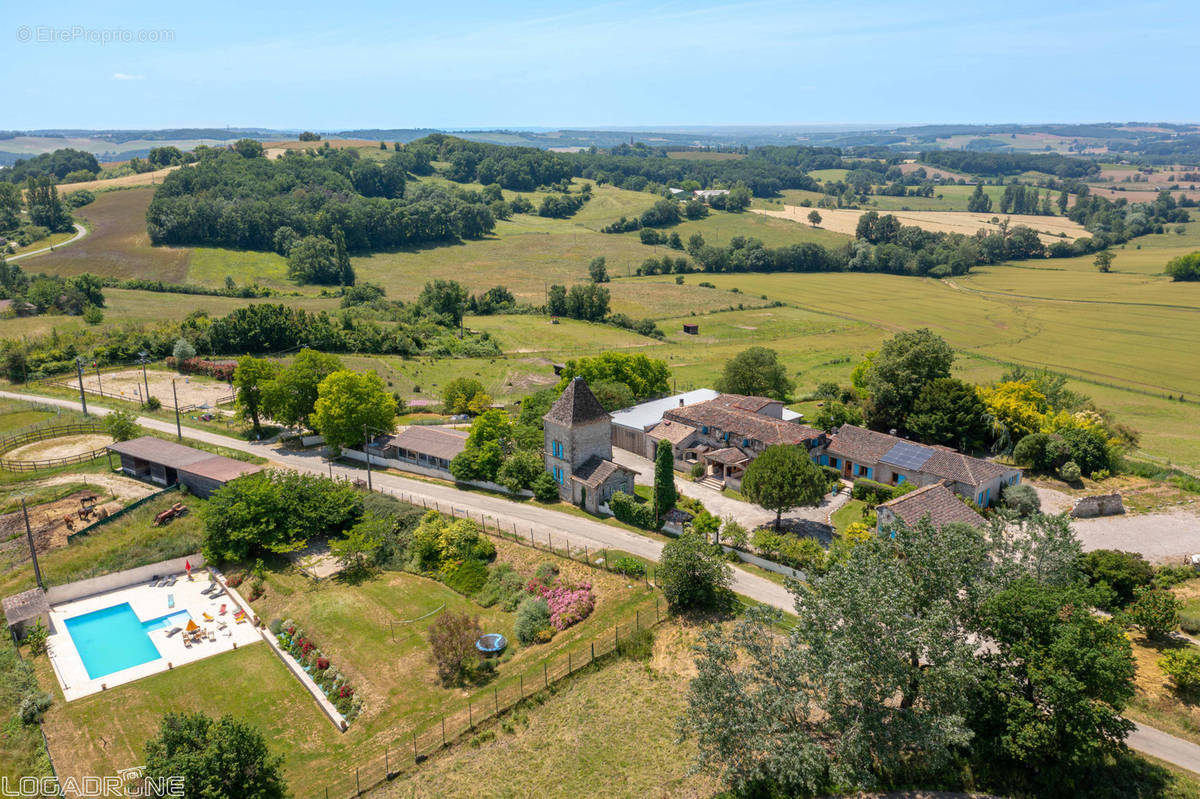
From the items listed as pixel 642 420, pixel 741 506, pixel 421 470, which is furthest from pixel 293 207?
pixel 741 506

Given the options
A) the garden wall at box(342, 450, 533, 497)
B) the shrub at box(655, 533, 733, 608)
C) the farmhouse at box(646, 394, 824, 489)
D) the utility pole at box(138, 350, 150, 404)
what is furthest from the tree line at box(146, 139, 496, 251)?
the shrub at box(655, 533, 733, 608)

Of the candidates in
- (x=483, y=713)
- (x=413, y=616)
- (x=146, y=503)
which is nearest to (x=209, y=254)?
(x=146, y=503)

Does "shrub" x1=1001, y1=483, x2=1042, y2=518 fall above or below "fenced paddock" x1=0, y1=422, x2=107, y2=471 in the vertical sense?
below

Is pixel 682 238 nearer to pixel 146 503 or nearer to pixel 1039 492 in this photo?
pixel 1039 492

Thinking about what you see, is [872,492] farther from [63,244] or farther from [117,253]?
[63,244]

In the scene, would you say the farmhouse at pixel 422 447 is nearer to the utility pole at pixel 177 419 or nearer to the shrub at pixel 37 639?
the utility pole at pixel 177 419

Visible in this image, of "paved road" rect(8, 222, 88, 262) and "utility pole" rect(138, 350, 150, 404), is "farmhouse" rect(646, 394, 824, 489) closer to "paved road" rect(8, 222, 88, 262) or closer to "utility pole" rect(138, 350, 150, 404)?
"utility pole" rect(138, 350, 150, 404)
